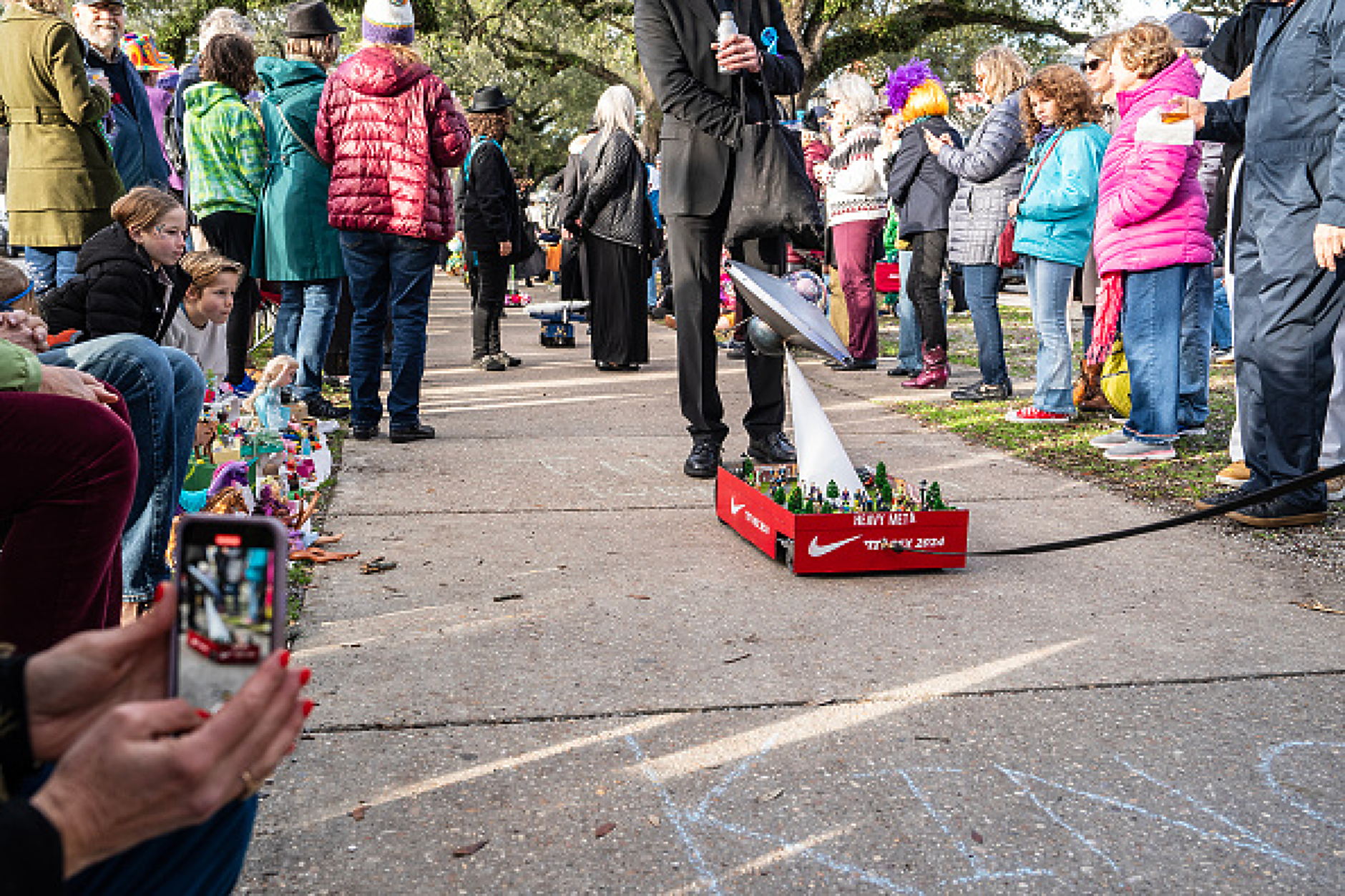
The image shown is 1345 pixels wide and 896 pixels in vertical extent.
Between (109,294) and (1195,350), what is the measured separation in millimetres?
5377

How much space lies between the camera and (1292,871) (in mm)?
2199

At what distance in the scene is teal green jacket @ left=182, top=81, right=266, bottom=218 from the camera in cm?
655

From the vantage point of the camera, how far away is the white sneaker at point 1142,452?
5.95m

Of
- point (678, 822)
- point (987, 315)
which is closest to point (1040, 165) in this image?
point (987, 315)

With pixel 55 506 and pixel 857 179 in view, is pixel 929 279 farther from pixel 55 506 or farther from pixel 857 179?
pixel 55 506

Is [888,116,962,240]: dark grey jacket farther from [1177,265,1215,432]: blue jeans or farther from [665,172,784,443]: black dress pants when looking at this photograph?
[665,172,784,443]: black dress pants

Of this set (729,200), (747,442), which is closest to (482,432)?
(747,442)

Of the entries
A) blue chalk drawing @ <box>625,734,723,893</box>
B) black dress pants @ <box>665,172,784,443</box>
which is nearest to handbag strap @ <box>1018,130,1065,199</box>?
black dress pants @ <box>665,172,784,443</box>

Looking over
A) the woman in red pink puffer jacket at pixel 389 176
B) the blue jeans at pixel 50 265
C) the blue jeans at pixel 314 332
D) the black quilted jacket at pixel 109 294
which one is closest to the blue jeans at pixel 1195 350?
the woman in red pink puffer jacket at pixel 389 176

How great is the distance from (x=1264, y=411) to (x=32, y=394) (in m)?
4.20

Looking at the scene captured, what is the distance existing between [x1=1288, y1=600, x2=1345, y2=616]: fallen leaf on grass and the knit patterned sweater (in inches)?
232

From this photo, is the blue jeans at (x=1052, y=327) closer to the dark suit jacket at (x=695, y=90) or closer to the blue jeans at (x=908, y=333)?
the blue jeans at (x=908, y=333)

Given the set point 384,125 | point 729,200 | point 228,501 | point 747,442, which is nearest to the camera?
point 228,501

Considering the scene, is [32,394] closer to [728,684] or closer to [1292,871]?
[728,684]
